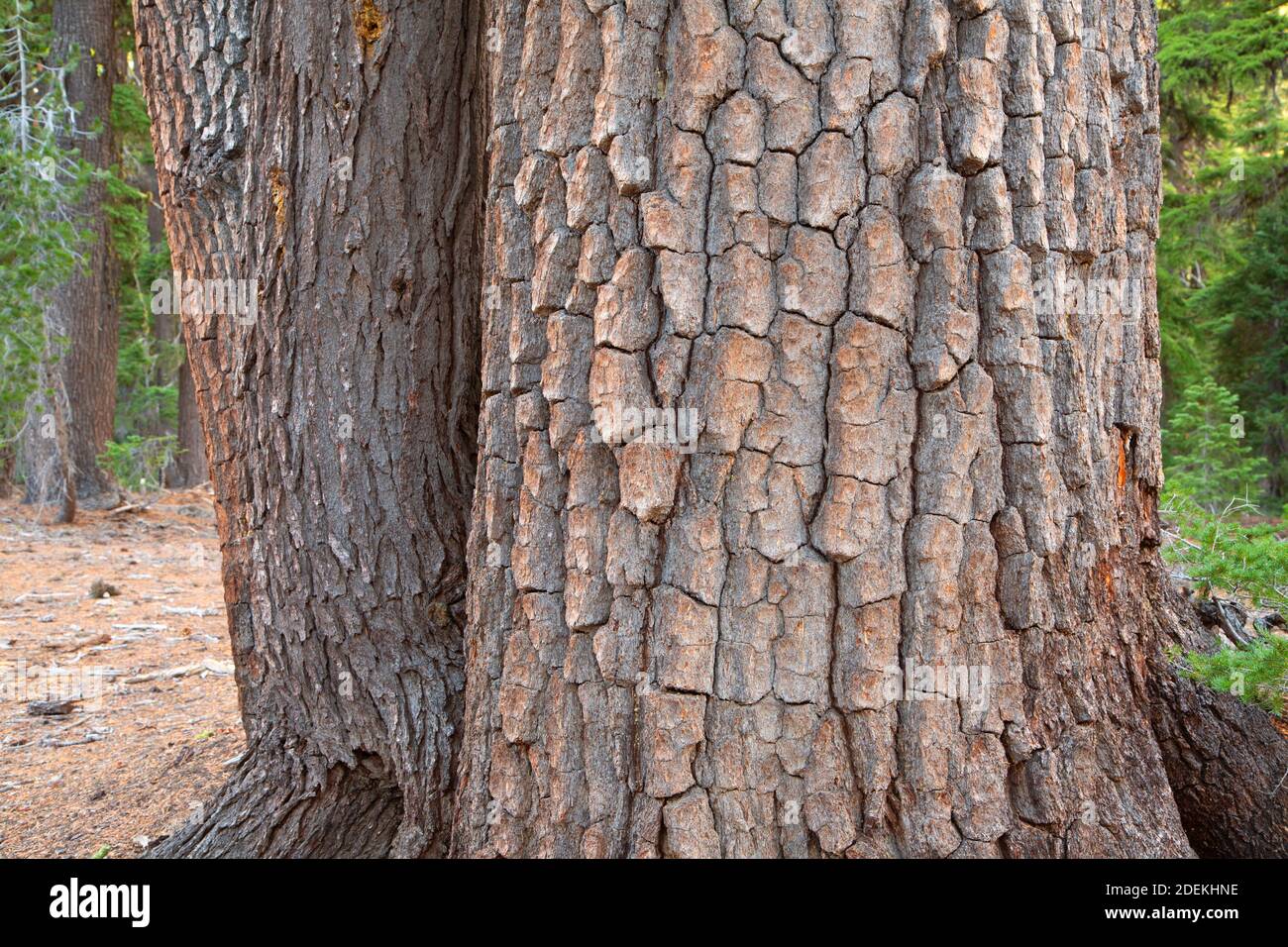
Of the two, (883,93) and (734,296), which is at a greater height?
(883,93)

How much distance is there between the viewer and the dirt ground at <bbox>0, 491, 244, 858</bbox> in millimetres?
2971

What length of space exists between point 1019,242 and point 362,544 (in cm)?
170

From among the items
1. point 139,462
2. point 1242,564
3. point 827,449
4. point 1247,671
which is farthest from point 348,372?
point 139,462

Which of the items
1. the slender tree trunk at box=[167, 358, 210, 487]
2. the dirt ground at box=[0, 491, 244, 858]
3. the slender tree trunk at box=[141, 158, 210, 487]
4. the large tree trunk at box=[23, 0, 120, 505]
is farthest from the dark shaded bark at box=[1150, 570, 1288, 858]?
the slender tree trunk at box=[167, 358, 210, 487]

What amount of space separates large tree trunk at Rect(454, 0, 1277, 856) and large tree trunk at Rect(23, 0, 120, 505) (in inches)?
386

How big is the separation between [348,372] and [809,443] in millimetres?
1269

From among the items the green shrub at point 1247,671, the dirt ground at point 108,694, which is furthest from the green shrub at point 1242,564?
the dirt ground at point 108,694

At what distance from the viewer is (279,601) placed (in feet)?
8.12

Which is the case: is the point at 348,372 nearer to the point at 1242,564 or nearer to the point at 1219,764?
the point at 1219,764

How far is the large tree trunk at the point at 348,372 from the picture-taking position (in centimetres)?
239

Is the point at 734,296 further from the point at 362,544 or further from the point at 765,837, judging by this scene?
the point at 362,544

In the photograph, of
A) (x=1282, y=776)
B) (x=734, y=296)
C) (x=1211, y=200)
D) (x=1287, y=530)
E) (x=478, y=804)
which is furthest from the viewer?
(x=1211, y=200)

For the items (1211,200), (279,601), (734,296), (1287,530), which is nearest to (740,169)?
(734,296)

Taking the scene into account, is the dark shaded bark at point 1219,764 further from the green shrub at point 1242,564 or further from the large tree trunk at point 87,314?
the large tree trunk at point 87,314
